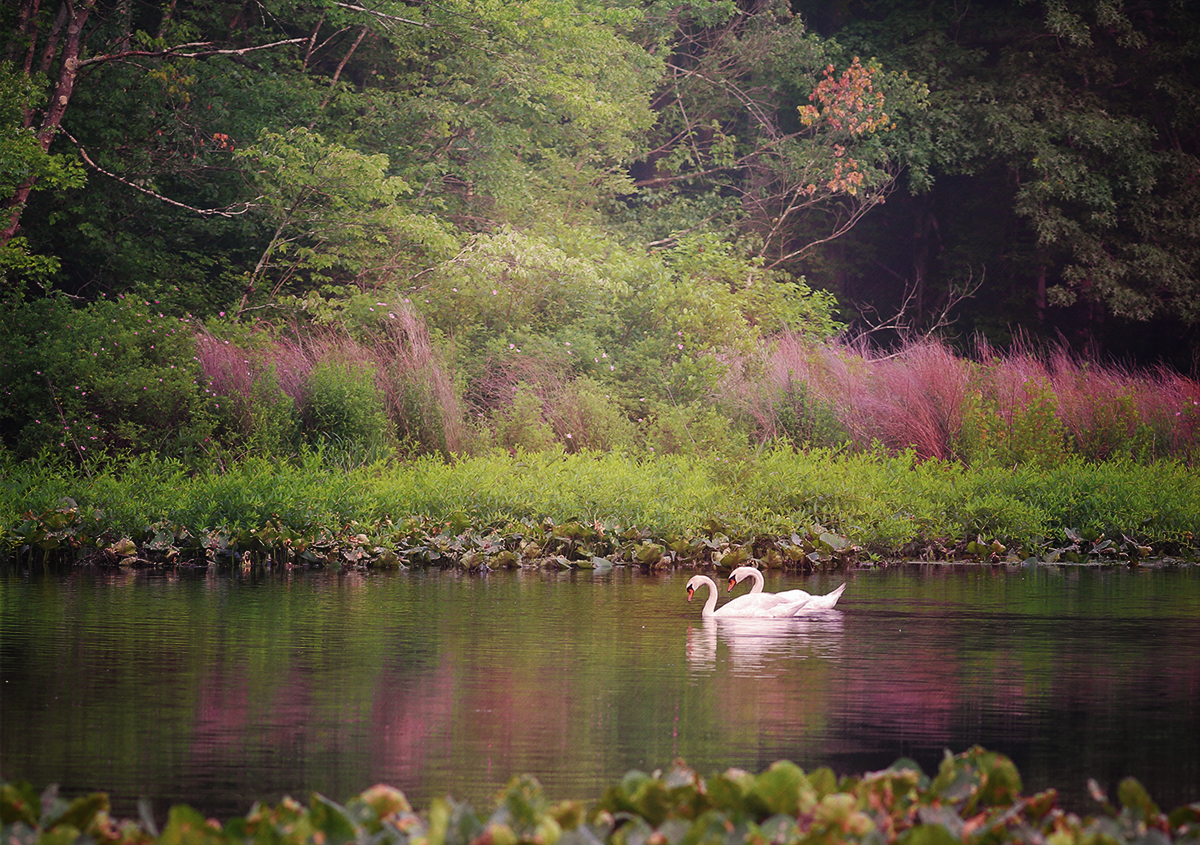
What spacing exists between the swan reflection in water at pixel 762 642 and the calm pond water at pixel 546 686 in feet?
0.12

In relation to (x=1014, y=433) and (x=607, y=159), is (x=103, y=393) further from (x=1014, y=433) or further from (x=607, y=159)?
(x=607, y=159)

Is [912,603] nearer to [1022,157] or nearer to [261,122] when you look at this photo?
[261,122]

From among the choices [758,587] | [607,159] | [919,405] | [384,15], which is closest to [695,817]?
[758,587]

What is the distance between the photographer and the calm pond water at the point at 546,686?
553cm

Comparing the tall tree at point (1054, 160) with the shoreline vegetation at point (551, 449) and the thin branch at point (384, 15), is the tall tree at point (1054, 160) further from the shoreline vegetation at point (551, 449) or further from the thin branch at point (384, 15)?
the thin branch at point (384, 15)

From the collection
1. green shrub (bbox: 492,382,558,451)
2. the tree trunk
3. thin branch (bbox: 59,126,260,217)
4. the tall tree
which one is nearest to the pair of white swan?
green shrub (bbox: 492,382,558,451)

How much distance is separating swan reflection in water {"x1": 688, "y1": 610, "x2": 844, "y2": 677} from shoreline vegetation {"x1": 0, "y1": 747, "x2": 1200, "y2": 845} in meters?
3.54

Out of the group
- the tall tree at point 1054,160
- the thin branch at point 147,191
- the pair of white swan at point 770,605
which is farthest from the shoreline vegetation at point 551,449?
the tall tree at point 1054,160

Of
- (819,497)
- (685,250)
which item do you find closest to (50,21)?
(685,250)

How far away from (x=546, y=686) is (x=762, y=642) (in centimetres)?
218

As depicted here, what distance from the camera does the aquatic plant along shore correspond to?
12.6 metres

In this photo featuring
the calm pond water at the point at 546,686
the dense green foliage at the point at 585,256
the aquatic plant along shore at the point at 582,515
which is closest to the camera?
the calm pond water at the point at 546,686

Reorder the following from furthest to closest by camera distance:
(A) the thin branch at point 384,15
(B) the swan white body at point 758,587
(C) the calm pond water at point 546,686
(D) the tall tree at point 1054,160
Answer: (D) the tall tree at point 1054,160, (A) the thin branch at point 384,15, (B) the swan white body at point 758,587, (C) the calm pond water at point 546,686

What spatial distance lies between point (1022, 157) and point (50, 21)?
18.1 meters
